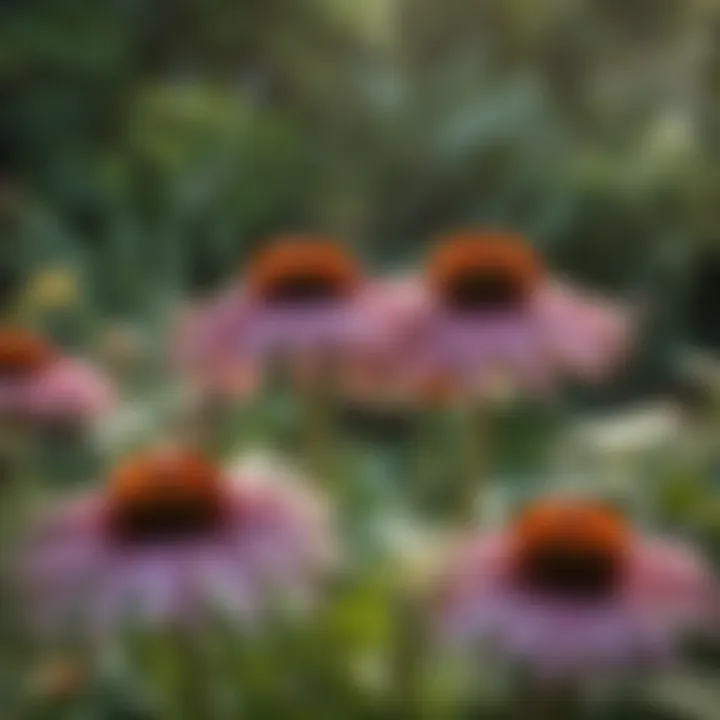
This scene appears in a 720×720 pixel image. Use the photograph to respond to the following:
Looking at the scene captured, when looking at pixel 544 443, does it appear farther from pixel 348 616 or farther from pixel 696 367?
pixel 348 616

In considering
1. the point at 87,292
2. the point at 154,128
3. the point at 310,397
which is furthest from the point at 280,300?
the point at 154,128

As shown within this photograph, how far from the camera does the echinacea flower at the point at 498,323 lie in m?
0.76

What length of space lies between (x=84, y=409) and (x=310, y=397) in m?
0.10

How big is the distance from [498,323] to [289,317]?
88 mm

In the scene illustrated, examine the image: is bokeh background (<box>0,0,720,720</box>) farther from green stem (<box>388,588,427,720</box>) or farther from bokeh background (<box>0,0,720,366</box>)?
green stem (<box>388,588,427,720</box>)

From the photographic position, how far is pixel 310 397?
2.80 feet

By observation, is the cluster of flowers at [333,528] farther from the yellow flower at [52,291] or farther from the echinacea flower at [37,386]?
the yellow flower at [52,291]

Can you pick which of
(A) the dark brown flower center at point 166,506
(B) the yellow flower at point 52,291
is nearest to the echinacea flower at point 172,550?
(A) the dark brown flower center at point 166,506

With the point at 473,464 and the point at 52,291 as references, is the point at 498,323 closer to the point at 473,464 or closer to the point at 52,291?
the point at 473,464

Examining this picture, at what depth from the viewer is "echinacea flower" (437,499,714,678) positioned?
607mm

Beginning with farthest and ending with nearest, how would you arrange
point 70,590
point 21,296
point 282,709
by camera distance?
point 21,296 < point 282,709 < point 70,590

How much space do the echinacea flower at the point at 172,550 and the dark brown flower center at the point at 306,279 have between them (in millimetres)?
130

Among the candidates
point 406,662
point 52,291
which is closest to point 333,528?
point 406,662

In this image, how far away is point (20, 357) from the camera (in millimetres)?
816
